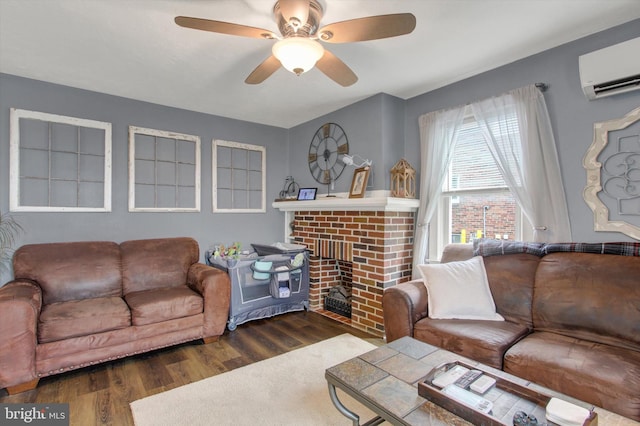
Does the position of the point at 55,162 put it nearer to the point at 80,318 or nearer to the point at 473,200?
the point at 80,318

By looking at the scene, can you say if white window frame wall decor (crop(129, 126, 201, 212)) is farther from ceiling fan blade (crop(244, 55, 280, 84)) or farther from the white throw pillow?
the white throw pillow

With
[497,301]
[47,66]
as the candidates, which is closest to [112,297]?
[47,66]

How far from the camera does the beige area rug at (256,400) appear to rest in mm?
1812

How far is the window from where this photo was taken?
271 cm

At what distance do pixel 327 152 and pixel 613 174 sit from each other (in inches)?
104

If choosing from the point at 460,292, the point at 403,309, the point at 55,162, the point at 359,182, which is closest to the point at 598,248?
the point at 460,292

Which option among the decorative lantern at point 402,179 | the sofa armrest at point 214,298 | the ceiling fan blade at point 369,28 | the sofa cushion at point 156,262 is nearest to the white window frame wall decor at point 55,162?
the sofa cushion at point 156,262

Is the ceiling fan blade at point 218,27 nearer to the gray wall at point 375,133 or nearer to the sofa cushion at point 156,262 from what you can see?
the gray wall at point 375,133

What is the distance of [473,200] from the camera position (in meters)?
2.93

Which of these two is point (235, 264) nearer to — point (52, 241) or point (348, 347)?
point (348, 347)

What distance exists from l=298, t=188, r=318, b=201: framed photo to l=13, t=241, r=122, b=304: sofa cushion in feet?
6.94

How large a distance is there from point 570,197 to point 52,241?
14.6 feet

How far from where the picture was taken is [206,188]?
390 cm

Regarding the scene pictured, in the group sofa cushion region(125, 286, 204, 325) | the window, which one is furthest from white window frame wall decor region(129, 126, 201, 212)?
the window
